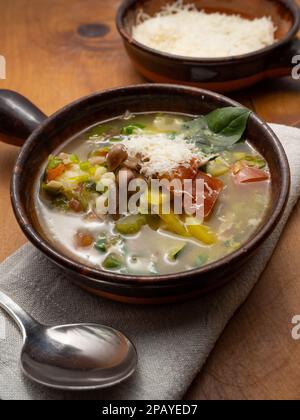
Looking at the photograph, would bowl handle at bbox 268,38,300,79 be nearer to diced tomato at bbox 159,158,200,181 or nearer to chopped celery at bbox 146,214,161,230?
diced tomato at bbox 159,158,200,181

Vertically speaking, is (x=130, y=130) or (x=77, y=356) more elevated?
(x=130, y=130)

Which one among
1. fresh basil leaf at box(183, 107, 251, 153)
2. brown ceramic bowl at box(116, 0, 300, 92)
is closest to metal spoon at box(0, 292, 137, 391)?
fresh basil leaf at box(183, 107, 251, 153)

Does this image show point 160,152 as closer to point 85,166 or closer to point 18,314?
point 85,166

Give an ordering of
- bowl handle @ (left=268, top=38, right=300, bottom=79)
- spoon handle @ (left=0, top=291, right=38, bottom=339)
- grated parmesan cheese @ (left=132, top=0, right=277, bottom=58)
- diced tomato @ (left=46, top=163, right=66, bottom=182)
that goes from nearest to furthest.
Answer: spoon handle @ (left=0, top=291, right=38, bottom=339), diced tomato @ (left=46, top=163, right=66, bottom=182), bowl handle @ (left=268, top=38, right=300, bottom=79), grated parmesan cheese @ (left=132, top=0, right=277, bottom=58)

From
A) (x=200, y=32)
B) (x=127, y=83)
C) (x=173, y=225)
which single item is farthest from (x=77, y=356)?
(x=200, y=32)

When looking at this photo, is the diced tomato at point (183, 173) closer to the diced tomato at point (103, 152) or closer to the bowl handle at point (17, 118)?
the diced tomato at point (103, 152)

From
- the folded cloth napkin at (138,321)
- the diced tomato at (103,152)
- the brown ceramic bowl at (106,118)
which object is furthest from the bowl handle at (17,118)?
the folded cloth napkin at (138,321)

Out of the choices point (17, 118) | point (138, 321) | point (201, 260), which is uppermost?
point (17, 118)

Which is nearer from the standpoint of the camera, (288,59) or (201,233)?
(201,233)
